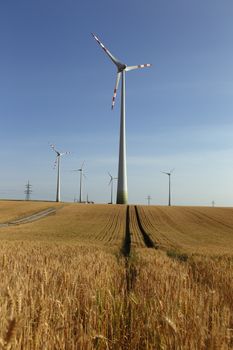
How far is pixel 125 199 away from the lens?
339 feet

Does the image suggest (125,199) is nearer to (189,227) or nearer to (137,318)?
(189,227)

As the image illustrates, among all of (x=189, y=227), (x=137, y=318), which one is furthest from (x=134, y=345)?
(x=189, y=227)

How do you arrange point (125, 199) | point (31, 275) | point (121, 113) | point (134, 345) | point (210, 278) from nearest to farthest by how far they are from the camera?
point (134, 345), point (31, 275), point (210, 278), point (121, 113), point (125, 199)

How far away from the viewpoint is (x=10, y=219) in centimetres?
7131

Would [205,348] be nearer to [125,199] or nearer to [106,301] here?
[106,301]

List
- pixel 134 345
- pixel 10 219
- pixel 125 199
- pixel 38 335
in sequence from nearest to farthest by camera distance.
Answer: pixel 38 335 < pixel 134 345 < pixel 10 219 < pixel 125 199

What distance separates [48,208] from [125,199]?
20.8 meters

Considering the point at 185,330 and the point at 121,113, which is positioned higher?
the point at 121,113

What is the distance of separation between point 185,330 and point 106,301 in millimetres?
2314

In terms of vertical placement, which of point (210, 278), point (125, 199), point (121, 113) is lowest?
point (210, 278)

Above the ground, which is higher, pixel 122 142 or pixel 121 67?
pixel 121 67

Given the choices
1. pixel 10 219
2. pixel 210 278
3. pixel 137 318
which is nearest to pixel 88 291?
pixel 137 318

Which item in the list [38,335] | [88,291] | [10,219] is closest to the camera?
[38,335]

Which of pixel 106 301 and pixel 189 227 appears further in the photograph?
pixel 189 227
